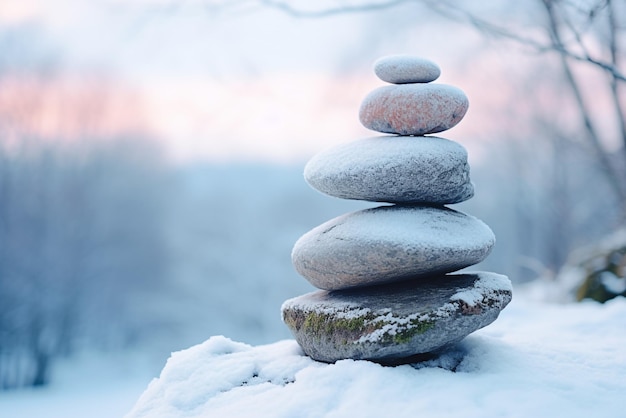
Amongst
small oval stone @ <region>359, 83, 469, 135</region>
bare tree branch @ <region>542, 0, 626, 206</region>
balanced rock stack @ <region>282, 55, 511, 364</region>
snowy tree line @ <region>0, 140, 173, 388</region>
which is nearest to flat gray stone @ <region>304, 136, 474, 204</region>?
balanced rock stack @ <region>282, 55, 511, 364</region>

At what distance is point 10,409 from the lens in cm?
1008

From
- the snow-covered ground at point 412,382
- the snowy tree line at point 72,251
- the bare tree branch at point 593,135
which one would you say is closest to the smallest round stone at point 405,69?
the snow-covered ground at point 412,382

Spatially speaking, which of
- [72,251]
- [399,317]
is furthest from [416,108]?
[72,251]

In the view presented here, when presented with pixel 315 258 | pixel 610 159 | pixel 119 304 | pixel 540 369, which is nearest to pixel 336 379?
pixel 315 258

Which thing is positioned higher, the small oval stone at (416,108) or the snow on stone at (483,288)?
the small oval stone at (416,108)

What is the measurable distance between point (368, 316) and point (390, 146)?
1.10 metres

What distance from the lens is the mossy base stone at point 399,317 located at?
A: 3131mm

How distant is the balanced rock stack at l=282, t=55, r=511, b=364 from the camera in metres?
3.21

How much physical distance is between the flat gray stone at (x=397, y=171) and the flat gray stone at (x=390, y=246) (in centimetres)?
13

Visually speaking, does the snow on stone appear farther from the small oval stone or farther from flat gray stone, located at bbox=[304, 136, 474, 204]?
the small oval stone

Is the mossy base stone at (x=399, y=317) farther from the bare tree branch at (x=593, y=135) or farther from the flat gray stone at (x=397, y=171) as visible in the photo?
the bare tree branch at (x=593, y=135)

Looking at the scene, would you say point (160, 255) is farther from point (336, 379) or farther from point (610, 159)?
point (336, 379)

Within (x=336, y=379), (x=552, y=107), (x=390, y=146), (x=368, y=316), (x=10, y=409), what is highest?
(x=552, y=107)

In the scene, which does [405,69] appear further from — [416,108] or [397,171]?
[397,171]
